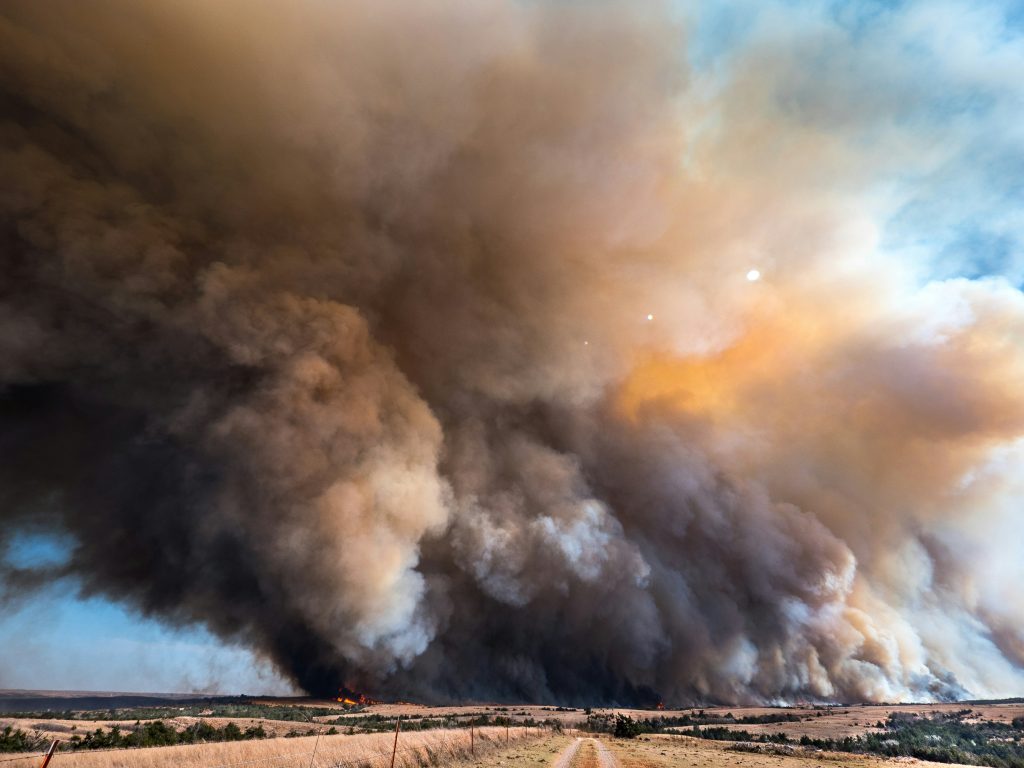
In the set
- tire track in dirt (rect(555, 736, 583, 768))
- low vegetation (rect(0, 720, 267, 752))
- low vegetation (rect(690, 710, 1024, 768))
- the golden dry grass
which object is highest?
low vegetation (rect(690, 710, 1024, 768))

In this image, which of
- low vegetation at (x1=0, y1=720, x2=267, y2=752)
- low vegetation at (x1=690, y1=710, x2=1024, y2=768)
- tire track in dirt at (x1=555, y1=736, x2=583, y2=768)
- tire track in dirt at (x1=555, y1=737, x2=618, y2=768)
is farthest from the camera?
low vegetation at (x1=690, y1=710, x2=1024, y2=768)

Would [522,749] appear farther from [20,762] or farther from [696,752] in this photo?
[20,762]

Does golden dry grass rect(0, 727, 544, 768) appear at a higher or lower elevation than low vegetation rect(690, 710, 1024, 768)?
lower

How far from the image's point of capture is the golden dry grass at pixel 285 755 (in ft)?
65.8

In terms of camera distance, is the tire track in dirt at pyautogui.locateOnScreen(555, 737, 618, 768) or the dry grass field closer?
the dry grass field

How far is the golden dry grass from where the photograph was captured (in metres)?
20.1

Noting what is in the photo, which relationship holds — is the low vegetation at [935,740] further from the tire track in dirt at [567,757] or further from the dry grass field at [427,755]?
the tire track in dirt at [567,757]

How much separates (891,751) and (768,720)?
139 feet

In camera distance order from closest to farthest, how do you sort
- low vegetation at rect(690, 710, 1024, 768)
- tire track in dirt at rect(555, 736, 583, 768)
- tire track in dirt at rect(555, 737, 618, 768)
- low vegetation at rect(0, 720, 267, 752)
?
low vegetation at rect(0, 720, 267, 752) < tire track in dirt at rect(555, 737, 618, 768) < tire track in dirt at rect(555, 736, 583, 768) < low vegetation at rect(690, 710, 1024, 768)

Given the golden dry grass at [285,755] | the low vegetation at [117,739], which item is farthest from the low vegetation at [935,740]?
the low vegetation at [117,739]

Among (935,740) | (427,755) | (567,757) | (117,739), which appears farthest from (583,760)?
(935,740)

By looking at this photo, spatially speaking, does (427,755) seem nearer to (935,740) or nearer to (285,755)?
(285,755)

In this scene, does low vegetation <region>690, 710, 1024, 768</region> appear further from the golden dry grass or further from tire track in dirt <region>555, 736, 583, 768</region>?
the golden dry grass

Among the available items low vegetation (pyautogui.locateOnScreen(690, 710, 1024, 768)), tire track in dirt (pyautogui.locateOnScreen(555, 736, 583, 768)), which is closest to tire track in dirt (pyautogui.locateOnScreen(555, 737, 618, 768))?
tire track in dirt (pyautogui.locateOnScreen(555, 736, 583, 768))
